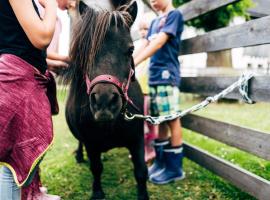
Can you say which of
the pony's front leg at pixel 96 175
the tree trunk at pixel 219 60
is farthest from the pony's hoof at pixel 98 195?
the tree trunk at pixel 219 60

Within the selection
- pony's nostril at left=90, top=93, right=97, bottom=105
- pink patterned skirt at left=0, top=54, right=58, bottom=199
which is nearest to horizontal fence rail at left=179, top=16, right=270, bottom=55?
pony's nostril at left=90, top=93, right=97, bottom=105

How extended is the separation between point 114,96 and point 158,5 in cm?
185

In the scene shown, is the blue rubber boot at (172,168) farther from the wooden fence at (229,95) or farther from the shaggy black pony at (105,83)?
the shaggy black pony at (105,83)

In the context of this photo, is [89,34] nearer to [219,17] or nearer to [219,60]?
[219,17]

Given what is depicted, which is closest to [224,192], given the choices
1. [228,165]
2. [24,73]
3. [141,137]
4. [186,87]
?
[228,165]

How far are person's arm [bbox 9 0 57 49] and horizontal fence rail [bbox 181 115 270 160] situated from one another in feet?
5.98

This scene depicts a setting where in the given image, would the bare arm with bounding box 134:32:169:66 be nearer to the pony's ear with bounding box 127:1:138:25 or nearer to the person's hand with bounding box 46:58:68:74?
the pony's ear with bounding box 127:1:138:25

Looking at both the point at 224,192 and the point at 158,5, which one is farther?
the point at 158,5

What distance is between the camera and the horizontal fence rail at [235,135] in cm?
275

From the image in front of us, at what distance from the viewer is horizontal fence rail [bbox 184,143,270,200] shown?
2748 millimetres

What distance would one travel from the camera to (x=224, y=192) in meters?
3.30

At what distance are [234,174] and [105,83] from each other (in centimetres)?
163

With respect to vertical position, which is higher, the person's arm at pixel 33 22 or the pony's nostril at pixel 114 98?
the person's arm at pixel 33 22

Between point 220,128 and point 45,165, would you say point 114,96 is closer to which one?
point 220,128
